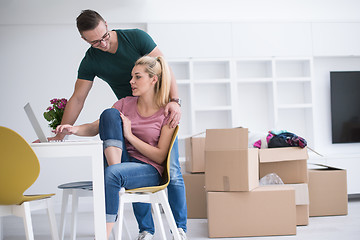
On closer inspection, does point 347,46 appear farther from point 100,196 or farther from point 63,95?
point 100,196

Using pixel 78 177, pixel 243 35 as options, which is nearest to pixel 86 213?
pixel 78 177

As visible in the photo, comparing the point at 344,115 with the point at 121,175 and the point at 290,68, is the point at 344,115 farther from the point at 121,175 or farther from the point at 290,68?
the point at 121,175

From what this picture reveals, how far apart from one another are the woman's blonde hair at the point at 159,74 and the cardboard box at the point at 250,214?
77 cm

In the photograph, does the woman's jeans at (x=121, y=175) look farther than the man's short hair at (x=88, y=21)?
No

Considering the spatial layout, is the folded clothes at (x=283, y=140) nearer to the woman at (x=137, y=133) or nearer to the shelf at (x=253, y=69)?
the woman at (x=137, y=133)

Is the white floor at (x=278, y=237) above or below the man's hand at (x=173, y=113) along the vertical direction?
below

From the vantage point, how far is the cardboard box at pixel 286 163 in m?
2.90

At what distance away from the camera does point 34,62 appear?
4199mm

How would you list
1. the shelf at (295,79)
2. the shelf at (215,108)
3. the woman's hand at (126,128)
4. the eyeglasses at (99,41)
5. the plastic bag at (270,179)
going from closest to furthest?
the woman's hand at (126,128), the eyeglasses at (99,41), the plastic bag at (270,179), the shelf at (215,108), the shelf at (295,79)

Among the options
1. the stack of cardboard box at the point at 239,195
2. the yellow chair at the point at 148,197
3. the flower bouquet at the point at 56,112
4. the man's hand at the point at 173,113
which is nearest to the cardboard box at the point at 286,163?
the stack of cardboard box at the point at 239,195

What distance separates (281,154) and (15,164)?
183 centimetres

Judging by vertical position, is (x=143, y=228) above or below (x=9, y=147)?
below

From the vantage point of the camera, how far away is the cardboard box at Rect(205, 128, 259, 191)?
2537mm

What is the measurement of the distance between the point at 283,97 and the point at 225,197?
2.15 metres
